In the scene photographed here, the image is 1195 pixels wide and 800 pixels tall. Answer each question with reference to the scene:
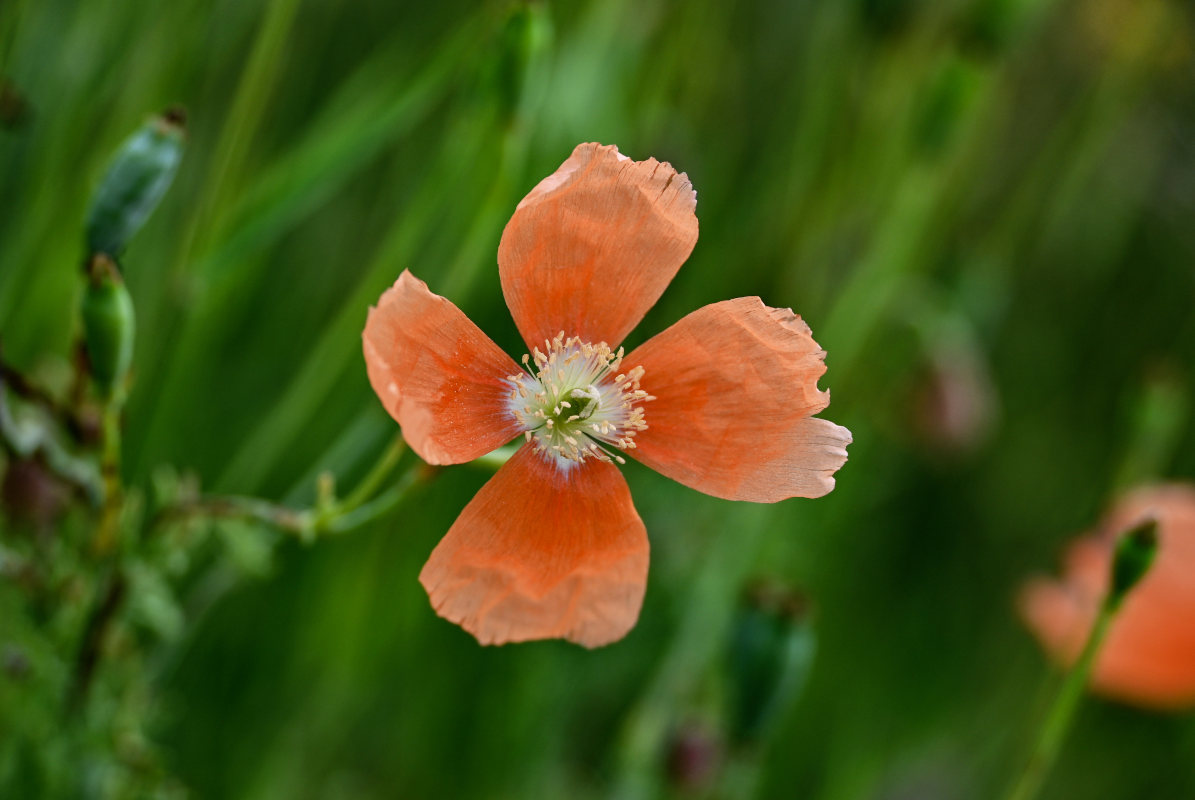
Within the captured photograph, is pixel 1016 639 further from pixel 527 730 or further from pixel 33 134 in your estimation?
pixel 33 134

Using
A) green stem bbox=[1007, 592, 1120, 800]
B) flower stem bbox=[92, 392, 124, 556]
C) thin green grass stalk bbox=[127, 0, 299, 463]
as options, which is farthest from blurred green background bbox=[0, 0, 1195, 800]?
green stem bbox=[1007, 592, 1120, 800]

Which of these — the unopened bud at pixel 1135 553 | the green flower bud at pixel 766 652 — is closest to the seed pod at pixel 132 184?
the green flower bud at pixel 766 652

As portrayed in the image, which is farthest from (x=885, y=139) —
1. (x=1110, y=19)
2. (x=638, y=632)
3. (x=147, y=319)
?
(x=147, y=319)

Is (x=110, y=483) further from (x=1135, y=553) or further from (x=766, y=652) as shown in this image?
(x=1135, y=553)

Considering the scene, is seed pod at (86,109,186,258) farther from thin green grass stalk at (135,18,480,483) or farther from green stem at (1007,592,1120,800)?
green stem at (1007,592,1120,800)

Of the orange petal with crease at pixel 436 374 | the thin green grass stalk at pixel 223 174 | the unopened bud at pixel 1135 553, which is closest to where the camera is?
the orange petal with crease at pixel 436 374

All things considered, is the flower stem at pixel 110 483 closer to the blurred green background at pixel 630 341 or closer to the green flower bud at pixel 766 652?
the blurred green background at pixel 630 341

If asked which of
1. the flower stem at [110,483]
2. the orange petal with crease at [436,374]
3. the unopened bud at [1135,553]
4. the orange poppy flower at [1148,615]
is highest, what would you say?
the orange poppy flower at [1148,615]

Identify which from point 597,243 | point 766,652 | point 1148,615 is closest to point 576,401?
point 597,243
